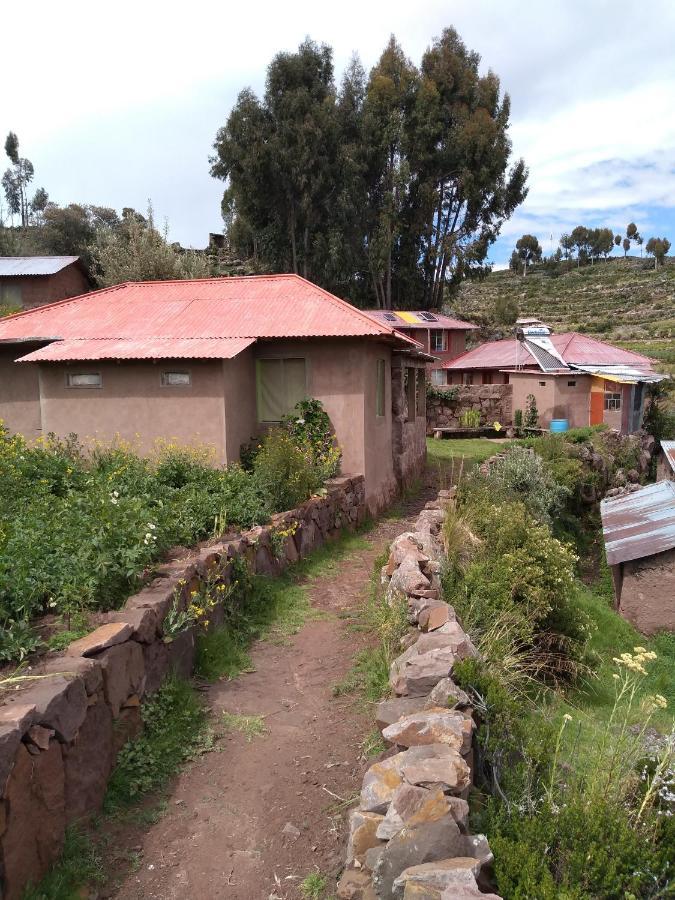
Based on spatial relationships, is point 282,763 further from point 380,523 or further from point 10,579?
point 380,523

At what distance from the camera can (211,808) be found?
4.20 m

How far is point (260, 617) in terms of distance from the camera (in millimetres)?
7246

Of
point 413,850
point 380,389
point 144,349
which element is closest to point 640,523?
point 380,389

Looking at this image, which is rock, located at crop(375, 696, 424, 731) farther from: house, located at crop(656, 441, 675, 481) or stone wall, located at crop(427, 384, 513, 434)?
stone wall, located at crop(427, 384, 513, 434)

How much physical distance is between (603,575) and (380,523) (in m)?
5.61

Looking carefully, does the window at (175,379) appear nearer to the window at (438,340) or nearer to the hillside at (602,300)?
the window at (438,340)

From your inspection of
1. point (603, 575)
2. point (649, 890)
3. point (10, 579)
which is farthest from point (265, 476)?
point (603, 575)

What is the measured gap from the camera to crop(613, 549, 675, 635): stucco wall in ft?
35.4

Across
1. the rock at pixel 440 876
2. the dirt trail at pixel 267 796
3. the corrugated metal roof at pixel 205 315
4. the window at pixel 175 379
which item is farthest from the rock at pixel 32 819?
the corrugated metal roof at pixel 205 315

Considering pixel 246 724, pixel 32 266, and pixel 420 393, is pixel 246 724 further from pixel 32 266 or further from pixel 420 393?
pixel 32 266

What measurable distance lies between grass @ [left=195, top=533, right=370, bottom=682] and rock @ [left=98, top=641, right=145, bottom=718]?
115 cm

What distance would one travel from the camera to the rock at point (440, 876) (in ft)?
8.68

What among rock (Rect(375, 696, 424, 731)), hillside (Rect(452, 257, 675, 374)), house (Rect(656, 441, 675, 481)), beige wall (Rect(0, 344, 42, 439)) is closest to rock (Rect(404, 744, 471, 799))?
rock (Rect(375, 696, 424, 731))

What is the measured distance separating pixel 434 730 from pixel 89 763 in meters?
2.08
